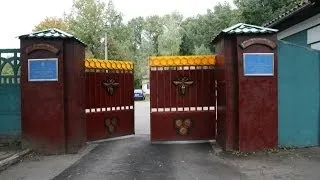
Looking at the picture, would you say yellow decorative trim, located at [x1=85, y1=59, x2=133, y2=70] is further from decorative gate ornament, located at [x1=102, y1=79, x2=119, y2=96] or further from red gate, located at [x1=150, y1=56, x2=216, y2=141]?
red gate, located at [x1=150, y1=56, x2=216, y2=141]

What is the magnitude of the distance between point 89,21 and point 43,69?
3477cm

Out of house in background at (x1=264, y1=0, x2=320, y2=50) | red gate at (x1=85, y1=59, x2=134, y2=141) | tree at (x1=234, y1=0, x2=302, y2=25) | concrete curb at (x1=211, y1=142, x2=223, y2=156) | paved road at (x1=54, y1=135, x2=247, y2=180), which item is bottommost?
paved road at (x1=54, y1=135, x2=247, y2=180)

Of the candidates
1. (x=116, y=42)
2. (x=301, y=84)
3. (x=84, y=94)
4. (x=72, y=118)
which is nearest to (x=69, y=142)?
(x=72, y=118)

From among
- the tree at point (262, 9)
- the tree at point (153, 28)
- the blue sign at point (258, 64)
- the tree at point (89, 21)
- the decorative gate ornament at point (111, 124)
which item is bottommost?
the decorative gate ornament at point (111, 124)

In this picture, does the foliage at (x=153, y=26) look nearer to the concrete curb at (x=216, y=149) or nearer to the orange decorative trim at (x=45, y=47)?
the concrete curb at (x=216, y=149)

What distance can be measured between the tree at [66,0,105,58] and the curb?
34452 mm

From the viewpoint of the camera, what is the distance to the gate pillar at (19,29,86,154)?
35.9 feet

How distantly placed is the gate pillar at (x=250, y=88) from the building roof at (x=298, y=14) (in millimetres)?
2005

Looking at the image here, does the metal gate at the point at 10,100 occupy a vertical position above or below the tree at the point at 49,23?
below

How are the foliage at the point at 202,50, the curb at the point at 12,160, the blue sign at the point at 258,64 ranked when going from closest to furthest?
the curb at the point at 12,160 < the blue sign at the point at 258,64 < the foliage at the point at 202,50

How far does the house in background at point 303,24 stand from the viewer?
1235 cm

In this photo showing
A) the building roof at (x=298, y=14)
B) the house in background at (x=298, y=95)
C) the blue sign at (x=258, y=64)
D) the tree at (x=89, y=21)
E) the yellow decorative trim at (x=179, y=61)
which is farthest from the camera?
the tree at (x=89, y=21)

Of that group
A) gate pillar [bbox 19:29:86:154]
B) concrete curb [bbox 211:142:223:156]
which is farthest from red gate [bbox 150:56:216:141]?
gate pillar [bbox 19:29:86:154]

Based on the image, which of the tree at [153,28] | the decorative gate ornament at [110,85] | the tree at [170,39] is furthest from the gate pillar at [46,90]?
the tree at [153,28]
